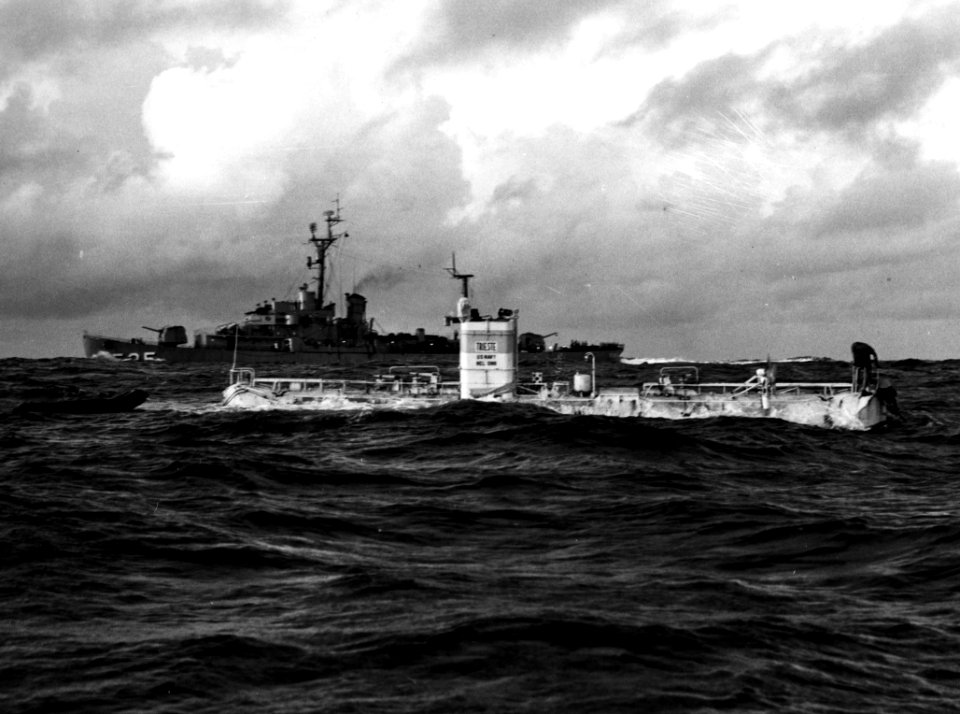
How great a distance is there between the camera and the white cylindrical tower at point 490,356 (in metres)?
41.4

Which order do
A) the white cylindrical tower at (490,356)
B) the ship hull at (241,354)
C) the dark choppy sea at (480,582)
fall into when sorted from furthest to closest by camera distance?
1. the ship hull at (241,354)
2. the white cylindrical tower at (490,356)
3. the dark choppy sea at (480,582)

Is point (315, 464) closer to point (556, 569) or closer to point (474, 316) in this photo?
point (556, 569)

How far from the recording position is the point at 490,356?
138 ft

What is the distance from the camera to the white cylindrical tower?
4141cm

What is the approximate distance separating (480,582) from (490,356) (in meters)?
28.9

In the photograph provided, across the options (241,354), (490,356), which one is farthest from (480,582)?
(241,354)

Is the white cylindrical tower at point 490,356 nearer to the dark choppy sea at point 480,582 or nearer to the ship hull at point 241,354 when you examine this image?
the dark choppy sea at point 480,582

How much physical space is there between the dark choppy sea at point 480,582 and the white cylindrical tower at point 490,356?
1389 centimetres

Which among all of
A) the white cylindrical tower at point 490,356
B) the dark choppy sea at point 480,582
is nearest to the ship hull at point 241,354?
the white cylindrical tower at point 490,356

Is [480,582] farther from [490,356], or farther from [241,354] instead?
[241,354]

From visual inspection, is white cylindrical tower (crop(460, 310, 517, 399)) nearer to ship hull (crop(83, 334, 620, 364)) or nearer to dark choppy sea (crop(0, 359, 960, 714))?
dark choppy sea (crop(0, 359, 960, 714))

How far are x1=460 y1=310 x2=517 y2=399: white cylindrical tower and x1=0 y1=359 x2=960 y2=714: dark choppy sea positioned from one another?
13895 millimetres

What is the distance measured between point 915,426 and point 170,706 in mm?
35143

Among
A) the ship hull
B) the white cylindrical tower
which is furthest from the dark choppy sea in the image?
the ship hull
